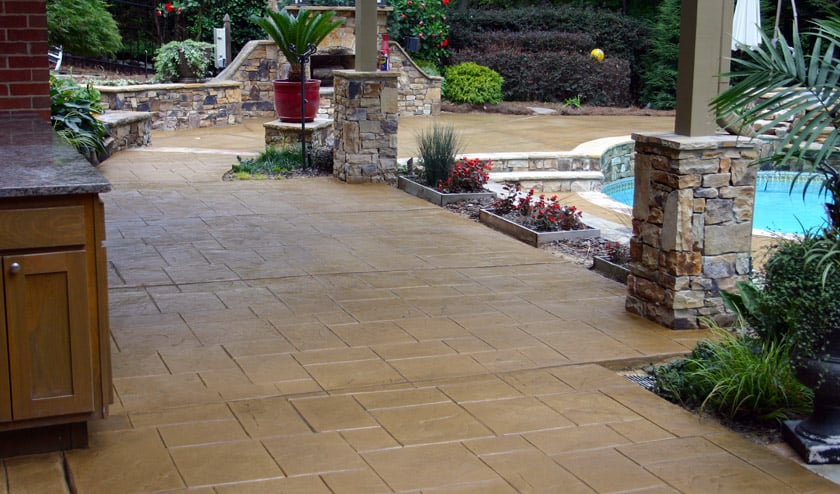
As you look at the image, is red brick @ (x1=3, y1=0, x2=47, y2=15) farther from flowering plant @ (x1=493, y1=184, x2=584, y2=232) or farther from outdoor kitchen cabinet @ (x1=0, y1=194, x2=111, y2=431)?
flowering plant @ (x1=493, y1=184, x2=584, y2=232)

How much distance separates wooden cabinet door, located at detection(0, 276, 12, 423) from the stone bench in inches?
344

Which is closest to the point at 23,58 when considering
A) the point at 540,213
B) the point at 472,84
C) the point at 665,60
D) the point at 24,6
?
the point at 24,6

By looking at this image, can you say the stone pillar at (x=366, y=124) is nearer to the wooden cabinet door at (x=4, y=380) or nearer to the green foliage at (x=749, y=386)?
the green foliage at (x=749, y=386)

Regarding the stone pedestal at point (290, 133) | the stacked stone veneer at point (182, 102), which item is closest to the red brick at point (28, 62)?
the stone pedestal at point (290, 133)

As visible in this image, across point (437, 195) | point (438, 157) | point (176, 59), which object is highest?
point (176, 59)

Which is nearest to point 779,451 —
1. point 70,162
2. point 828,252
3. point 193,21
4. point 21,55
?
point 828,252

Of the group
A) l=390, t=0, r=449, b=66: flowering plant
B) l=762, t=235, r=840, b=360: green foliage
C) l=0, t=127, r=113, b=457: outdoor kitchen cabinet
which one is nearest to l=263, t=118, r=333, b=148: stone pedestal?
l=390, t=0, r=449, b=66: flowering plant

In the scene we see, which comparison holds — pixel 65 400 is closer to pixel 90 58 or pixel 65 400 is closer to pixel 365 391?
pixel 365 391

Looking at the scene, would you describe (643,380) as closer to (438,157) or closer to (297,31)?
(438,157)

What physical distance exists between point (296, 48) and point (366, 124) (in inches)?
75.4

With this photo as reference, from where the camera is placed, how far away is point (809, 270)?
3.75 metres

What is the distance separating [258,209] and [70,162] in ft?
15.8

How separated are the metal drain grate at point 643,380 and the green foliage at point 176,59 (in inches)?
539

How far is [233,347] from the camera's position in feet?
16.3
